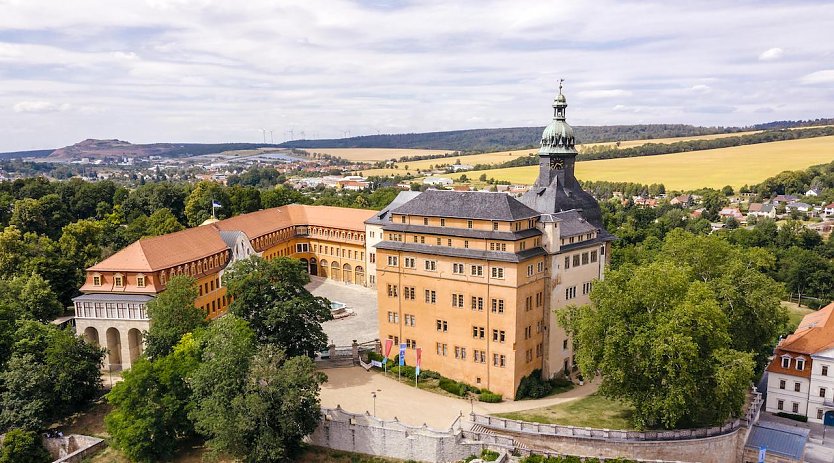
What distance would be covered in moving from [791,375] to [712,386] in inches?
618

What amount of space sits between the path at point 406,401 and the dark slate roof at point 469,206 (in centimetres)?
1401

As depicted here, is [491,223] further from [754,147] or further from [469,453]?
[754,147]

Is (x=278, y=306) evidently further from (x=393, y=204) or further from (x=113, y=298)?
(x=393, y=204)

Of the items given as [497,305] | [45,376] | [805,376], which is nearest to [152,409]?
[45,376]

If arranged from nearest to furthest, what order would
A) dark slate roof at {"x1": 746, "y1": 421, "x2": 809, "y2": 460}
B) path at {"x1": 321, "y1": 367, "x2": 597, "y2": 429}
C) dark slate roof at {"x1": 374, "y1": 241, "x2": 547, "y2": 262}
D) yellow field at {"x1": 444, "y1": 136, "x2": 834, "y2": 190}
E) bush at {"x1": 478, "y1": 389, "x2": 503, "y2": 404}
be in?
dark slate roof at {"x1": 746, "y1": 421, "x2": 809, "y2": 460}
path at {"x1": 321, "y1": 367, "x2": 597, "y2": 429}
dark slate roof at {"x1": 374, "y1": 241, "x2": 547, "y2": 262}
bush at {"x1": 478, "y1": 389, "x2": 503, "y2": 404}
yellow field at {"x1": 444, "y1": 136, "x2": 834, "y2": 190}

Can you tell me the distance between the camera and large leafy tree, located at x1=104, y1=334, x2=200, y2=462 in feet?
141

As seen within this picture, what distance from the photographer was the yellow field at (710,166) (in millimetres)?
161500

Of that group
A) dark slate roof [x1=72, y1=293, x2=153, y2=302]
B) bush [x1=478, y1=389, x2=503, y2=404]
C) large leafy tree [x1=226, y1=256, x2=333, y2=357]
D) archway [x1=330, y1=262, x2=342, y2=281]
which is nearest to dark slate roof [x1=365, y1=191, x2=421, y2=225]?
archway [x1=330, y1=262, x2=342, y2=281]

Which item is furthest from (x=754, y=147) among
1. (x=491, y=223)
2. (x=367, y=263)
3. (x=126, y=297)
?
(x=126, y=297)

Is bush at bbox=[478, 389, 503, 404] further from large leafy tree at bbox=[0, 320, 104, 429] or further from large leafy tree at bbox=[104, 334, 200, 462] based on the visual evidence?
large leafy tree at bbox=[0, 320, 104, 429]

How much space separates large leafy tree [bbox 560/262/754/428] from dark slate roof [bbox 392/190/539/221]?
31.6ft

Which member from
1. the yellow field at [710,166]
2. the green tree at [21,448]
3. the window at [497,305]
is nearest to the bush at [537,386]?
the window at [497,305]

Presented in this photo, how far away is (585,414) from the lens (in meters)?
45.7

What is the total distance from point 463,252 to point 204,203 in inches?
2493
